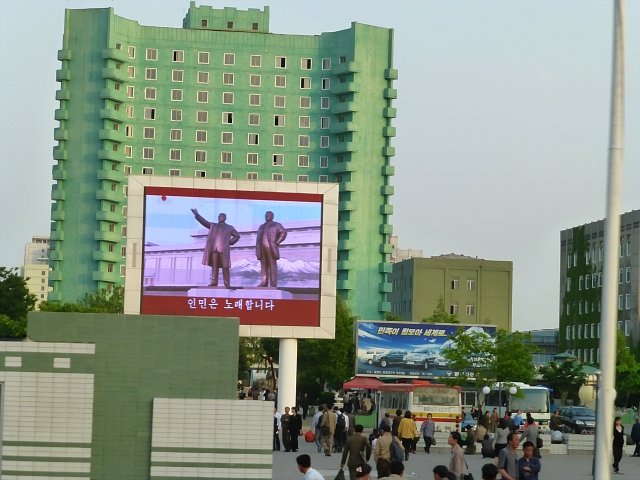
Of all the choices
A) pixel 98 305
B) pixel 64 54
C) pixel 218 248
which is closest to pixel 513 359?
pixel 218 248

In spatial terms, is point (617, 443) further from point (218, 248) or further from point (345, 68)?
point (345, 68)

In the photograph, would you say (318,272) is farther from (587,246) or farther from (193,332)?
(587,246)

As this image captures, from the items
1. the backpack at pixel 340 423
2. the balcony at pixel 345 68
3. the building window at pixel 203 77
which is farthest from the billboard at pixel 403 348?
the building window at pixel 203 77

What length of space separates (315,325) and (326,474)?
17.3 meters

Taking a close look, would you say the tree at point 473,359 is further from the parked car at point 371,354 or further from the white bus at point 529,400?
the parked car at point 371,354

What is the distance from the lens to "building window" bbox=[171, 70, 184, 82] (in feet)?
443

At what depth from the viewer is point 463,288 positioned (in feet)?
503

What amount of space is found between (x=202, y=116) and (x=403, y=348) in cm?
5614

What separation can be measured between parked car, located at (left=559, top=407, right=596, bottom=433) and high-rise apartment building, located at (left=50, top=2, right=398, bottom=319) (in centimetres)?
5657

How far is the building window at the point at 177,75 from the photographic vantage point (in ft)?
443

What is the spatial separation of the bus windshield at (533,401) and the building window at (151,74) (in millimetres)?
69155

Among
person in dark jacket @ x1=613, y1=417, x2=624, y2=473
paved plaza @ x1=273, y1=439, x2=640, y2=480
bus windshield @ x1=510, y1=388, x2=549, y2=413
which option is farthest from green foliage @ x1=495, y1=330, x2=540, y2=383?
person in dark jacket @ x1=613, y1=417, x2=624, y2=473

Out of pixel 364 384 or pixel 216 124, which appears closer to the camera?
pixel 364 384

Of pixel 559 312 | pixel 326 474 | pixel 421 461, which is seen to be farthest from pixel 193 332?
pixel 559 312
